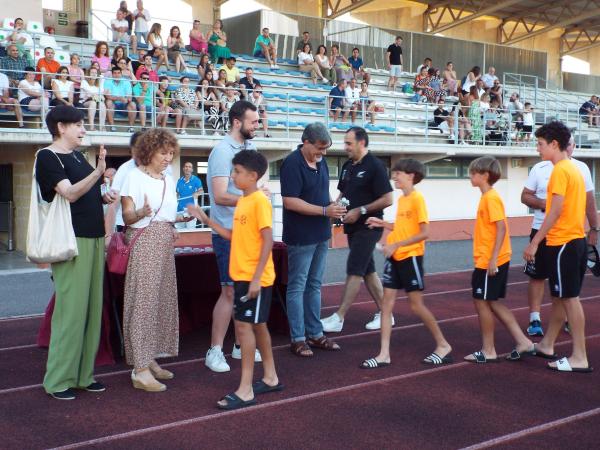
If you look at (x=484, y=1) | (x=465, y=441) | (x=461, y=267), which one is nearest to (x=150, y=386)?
(x=465, y=441)

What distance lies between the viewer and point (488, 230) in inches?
238

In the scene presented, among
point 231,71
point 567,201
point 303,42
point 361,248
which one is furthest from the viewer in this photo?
point 303,42

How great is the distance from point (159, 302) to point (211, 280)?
5.62ft

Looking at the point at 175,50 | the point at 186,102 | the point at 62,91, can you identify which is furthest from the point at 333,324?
the point at 175,50

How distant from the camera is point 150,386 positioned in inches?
211

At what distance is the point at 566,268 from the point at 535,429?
172 cm

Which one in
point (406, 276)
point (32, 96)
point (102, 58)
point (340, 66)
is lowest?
point (406, 276)

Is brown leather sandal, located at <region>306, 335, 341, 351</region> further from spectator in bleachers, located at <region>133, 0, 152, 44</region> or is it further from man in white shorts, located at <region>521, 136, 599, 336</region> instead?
spectator in bleachers, located at <region>133, 0, 152, 44</region>

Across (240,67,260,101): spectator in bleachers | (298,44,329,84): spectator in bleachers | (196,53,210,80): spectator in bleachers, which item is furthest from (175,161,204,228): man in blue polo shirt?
(298,44,329,84): spectator in bleachers

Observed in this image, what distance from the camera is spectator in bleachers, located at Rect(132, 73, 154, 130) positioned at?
15.2m

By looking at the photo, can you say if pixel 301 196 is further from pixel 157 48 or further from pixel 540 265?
pixel 157 48

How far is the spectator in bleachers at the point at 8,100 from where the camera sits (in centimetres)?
1341

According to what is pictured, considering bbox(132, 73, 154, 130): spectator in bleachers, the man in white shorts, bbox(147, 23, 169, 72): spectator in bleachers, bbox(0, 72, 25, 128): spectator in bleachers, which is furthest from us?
bbox(147, 23, 169, 72): spectator in bleachers

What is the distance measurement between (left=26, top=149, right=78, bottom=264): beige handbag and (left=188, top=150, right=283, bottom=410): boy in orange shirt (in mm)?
1118
